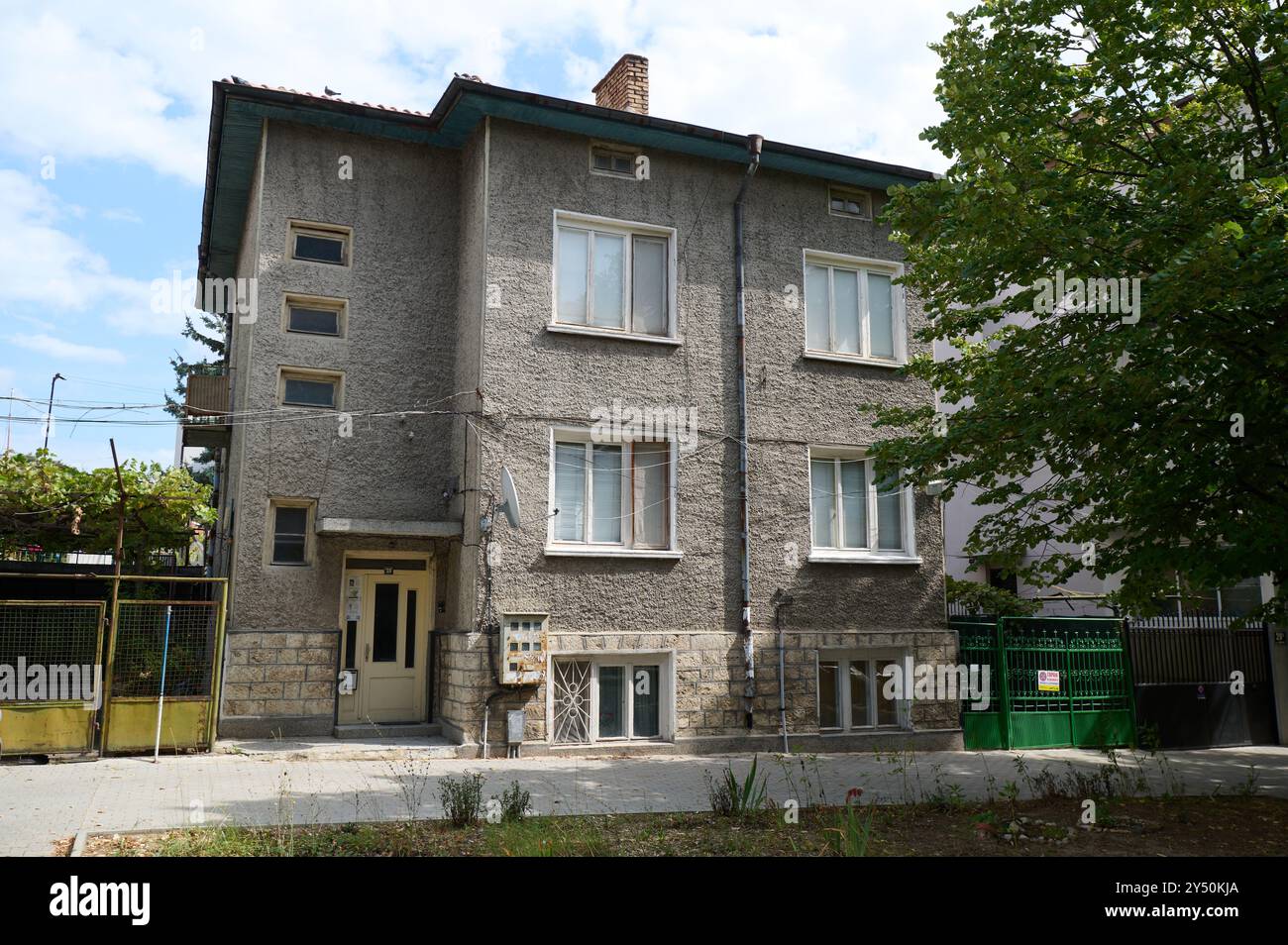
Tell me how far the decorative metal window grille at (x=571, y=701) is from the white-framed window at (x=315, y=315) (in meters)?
6.09

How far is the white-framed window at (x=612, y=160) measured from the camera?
15578 mm

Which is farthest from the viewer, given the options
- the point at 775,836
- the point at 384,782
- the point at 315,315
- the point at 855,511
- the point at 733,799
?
the point at 855,511

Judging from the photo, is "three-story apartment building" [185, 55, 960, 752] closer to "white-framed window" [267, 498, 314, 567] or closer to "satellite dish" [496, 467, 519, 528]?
"white-framed window" [267, 498, 314, 567]

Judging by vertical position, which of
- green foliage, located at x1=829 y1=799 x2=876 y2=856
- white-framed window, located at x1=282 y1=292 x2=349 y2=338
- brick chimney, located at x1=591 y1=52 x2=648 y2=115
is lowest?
Answer: green foliage, located at x1=829 y1=799 x2=876 y2=856

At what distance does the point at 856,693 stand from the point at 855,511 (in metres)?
2.82

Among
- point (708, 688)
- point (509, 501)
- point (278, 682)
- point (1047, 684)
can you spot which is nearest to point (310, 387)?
point (509, 501)

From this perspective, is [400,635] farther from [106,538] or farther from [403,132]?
[403,132]

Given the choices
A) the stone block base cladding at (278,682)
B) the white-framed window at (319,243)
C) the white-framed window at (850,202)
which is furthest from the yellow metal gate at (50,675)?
the white-framed window at (850,202)

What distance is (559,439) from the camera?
14883mm

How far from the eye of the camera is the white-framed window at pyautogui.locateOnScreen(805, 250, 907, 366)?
16766 millimetres

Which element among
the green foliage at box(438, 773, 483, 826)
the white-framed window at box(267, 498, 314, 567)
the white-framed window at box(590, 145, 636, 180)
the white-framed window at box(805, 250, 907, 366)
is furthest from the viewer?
the white-framed window at box(805, 250, 907, 366)

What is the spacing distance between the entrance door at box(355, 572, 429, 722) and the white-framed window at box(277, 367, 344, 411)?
2.68m

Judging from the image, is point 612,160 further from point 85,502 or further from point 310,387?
point 85,502
